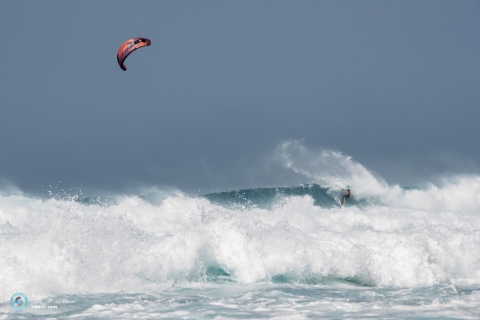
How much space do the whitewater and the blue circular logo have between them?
3.1 inches

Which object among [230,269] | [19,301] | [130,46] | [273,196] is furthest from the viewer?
[273,196]

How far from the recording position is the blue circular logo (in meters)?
6.27

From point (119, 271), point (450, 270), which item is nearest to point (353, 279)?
point (450, 270)

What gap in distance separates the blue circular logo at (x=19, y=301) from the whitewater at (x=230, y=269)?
0.08 metres

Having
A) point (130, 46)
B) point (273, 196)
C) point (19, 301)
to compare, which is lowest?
point (19, 301)

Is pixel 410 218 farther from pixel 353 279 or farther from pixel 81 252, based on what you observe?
pixel 81 252

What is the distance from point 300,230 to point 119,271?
3865 mm

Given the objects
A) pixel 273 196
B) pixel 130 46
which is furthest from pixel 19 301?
pixel 273 196

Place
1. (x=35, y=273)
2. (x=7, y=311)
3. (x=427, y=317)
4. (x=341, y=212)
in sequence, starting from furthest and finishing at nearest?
(x=341, y=212) < (x=35, y=273) < (x=7, y=311) < (x=427, y=317)

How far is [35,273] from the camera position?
23.9 feet

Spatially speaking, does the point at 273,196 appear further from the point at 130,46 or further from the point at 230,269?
the point at 230,269

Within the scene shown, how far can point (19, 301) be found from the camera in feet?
21.2

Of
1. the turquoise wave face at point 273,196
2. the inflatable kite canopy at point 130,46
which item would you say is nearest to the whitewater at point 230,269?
the inflatable kite canopy at point 130,46

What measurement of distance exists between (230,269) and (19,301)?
3.36m
